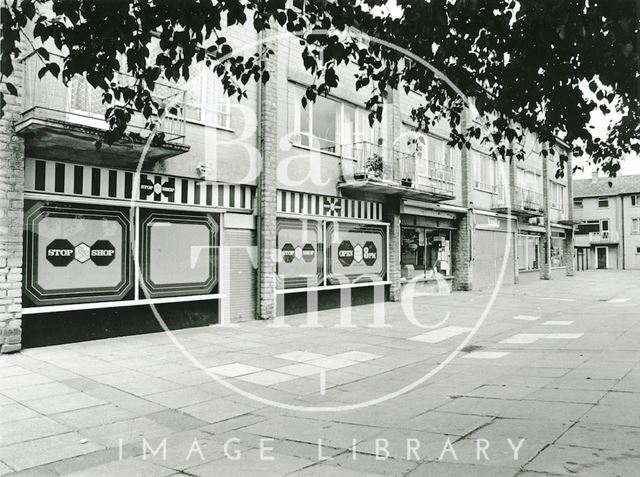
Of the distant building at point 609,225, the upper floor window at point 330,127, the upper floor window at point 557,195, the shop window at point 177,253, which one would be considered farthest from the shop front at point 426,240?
the distant building at point 609,225

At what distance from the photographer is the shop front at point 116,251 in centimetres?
864

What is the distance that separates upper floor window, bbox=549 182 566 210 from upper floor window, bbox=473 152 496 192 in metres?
8.99

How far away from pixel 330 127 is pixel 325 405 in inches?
408

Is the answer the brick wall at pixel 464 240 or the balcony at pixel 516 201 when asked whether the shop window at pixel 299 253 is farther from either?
the balcony at pixel 516 201

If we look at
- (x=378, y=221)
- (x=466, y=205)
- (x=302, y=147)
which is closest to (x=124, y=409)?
(x=302, y=147)

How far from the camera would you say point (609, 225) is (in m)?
53.7

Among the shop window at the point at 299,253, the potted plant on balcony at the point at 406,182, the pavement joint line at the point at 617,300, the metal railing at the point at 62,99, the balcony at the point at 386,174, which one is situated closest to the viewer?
the metal railing at the point at 62,99

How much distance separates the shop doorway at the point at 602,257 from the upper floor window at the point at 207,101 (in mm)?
53102

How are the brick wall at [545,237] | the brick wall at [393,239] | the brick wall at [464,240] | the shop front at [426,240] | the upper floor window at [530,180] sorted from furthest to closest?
1. the brick wall at [545,237]
2. the upper floor window at [530,180]
3. the brick wall at [464,240]
4. the shop front at [426,240]
5. the brick wall at [393,239]

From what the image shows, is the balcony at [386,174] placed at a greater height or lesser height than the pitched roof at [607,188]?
lesser

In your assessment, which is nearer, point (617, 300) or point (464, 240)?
point (617, 300)

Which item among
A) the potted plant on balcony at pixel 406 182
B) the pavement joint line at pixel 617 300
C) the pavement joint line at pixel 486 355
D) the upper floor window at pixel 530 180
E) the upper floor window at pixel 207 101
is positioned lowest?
the pavement joint line at pixel 486 355

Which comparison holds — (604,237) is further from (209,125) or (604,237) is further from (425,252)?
(209,125)

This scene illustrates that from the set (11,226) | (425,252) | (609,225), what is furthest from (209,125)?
(609,225)
